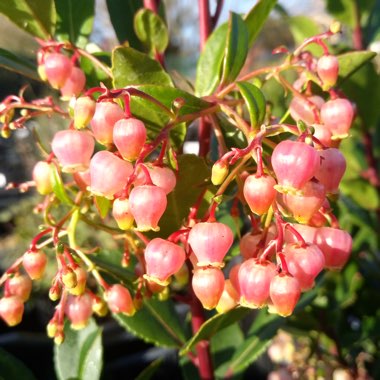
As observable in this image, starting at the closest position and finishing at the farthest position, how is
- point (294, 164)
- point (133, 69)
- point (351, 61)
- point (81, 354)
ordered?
1. point (294, 164)
2. point (133, 69)
3. point (351, 61)
4. point (81, 354)

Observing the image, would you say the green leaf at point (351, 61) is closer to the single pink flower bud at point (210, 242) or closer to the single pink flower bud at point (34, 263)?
the single pink flower bud at point (210, 242)

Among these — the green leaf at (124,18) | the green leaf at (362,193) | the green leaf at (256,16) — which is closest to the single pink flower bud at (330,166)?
the green leaf at (256,16)

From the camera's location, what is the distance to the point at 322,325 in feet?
3.62

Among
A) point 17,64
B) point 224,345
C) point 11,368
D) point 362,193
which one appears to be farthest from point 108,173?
point 362,193

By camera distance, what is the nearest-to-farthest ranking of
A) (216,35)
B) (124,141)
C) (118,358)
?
1. (124,141)
2. (216,35)
3. (118,358)

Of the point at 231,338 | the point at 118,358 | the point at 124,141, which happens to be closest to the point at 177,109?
the point at 124,141

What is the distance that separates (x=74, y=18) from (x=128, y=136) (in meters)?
0.32

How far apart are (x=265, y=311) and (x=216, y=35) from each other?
0.41m

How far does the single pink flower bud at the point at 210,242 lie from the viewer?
46cm

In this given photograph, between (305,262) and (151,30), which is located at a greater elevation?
(151,30)

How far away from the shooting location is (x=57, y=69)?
56 cm

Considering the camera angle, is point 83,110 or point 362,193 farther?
point 362,193

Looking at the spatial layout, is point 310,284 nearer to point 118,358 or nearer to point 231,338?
point 231,338

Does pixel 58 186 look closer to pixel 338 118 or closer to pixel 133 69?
pixel 133 69
